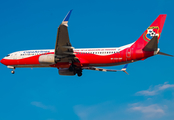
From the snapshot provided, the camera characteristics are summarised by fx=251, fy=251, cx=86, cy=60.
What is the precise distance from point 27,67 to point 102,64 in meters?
11.6

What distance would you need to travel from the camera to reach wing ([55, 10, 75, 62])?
27.1 m

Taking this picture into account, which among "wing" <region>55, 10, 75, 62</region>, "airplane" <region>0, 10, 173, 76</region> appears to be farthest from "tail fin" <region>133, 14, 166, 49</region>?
"wing" <region>55, 10, 75, 62</region>

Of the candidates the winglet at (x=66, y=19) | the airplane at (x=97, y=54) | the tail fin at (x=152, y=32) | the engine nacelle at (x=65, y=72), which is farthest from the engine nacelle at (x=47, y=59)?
the tail fin at (x=152, y=32)

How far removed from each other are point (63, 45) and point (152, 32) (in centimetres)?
1173

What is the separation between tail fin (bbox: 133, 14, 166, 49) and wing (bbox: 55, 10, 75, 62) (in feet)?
28.4

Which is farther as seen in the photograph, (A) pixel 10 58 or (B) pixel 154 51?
(A) pixel 10 58

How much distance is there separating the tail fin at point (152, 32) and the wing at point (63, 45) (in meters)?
8.66

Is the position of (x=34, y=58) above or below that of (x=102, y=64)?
above

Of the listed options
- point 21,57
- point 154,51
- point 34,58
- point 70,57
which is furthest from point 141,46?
point 21,57

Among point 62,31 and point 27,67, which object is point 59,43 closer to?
point 62,31

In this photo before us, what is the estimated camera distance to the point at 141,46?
3253 cm

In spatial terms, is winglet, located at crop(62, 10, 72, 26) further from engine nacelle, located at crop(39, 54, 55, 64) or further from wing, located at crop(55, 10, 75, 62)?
engine nacelle, located at crop(39, 54, 55, 64)

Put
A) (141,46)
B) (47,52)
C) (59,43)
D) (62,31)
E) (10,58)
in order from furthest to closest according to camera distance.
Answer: (10,58)
(47,52)
(141,46)
(59,43)
(62,31)

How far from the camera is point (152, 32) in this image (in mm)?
32625
